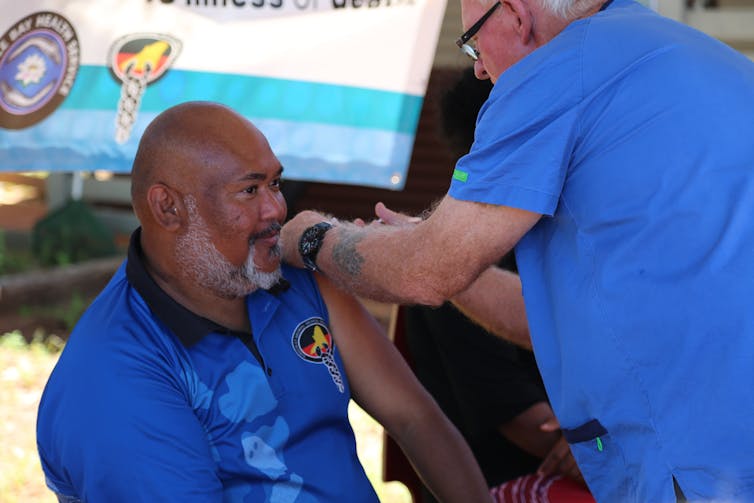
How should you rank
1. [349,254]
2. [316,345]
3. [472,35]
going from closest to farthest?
[472,35], [349,254], [316,345]

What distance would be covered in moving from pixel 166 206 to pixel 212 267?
0.18m

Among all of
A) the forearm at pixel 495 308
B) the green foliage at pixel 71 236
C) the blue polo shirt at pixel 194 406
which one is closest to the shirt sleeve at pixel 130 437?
the blue polo shirt at pixel 194 406

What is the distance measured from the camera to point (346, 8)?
321cm

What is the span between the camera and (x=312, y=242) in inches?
94.3

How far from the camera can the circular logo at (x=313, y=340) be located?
97.6 inches

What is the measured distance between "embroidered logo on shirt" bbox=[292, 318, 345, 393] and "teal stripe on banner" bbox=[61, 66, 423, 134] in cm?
87

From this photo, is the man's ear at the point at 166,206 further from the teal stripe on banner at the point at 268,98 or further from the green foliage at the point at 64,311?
the green foliage at the point at 64,311

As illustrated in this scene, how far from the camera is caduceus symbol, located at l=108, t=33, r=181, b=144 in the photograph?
2949 millimetres

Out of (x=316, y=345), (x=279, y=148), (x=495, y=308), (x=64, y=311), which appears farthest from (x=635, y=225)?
(x=64, y=311)

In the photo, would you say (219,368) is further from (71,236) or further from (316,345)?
(71,236)

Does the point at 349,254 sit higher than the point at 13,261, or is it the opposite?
the point at 349,254

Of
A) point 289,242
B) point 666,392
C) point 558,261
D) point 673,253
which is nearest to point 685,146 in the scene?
point 673,253

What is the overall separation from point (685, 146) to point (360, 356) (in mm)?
1120

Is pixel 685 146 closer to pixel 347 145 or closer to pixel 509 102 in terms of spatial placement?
pixel 509 102
